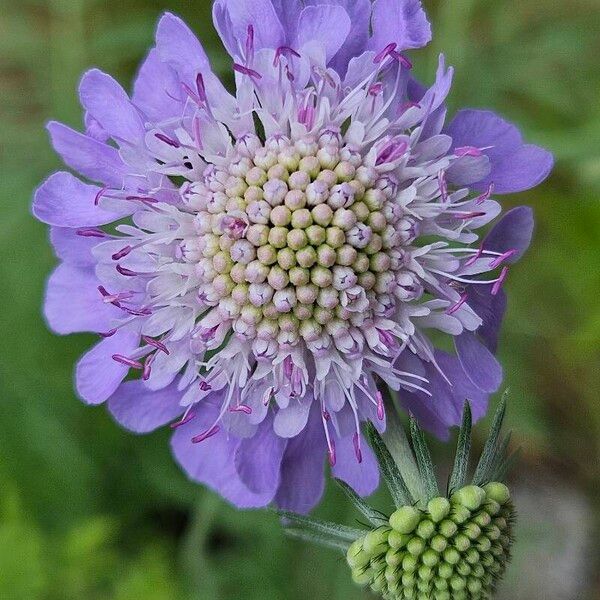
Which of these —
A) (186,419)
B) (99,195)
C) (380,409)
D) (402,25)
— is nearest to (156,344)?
(186,419)

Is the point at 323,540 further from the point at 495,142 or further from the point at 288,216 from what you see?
the point at 495,142

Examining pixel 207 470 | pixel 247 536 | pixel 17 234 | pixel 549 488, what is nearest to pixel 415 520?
pixel 207 470

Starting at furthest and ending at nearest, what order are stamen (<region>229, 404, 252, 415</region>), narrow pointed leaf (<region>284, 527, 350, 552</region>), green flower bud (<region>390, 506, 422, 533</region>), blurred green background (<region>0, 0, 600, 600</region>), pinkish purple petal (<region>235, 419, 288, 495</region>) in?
blurred green background (<region>0, 0, 600, 600</region>)
pinkish purple petal (<region>235, 419, 288, 495</region>)
stamen (<region>229, 404, 252, 415</region>)
narrow pointed leaf (<region>284, 527, 350, 552</region>)
green flower bud (<region>390, 506, 422, 533</region>)

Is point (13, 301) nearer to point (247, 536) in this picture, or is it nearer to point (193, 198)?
point (247, 536)

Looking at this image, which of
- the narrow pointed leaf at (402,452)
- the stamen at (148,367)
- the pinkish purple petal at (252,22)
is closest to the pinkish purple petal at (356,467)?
the narrow pointed leaf at (402,452)

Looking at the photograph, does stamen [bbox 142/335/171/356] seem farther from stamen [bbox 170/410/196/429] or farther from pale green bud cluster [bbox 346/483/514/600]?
pale green bud cluster [bbox 346/483/514/600]

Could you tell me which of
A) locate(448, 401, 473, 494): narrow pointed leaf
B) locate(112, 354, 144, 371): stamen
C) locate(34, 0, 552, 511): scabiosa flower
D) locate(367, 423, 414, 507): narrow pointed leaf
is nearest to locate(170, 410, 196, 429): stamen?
locate(34, 0, 552, 511): scabiosa flower

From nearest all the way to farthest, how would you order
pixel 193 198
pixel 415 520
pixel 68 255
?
pixel 415 520 < pixel 193 198 < pixel 68 255
